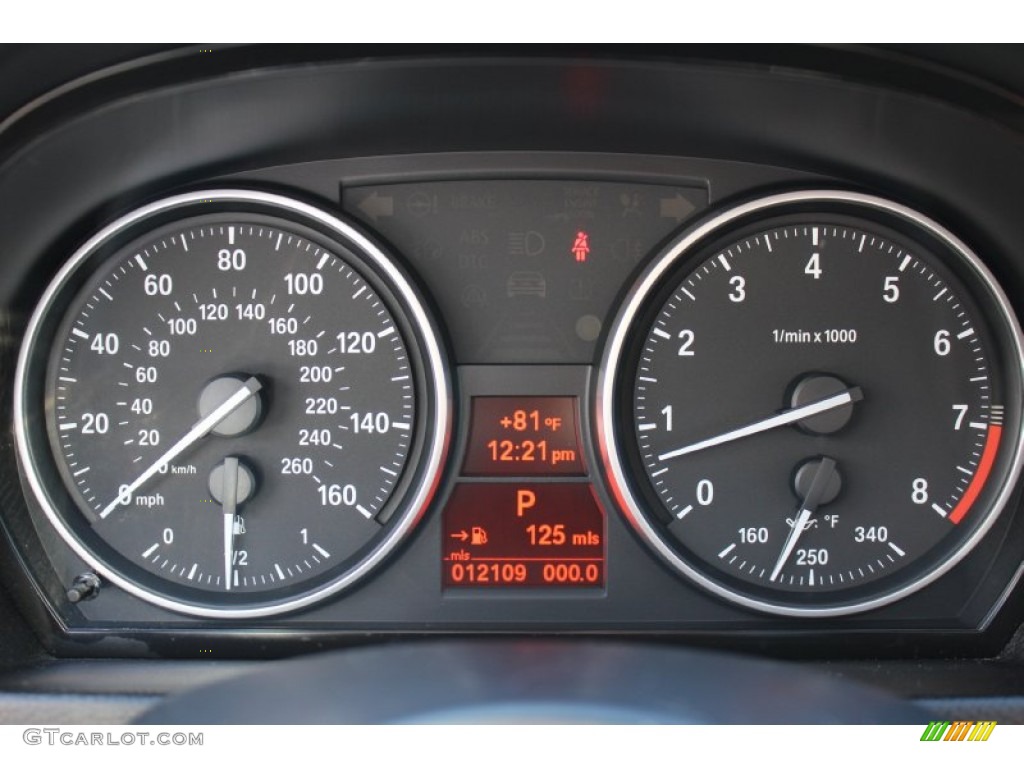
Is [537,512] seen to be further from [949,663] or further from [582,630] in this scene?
[949,663]

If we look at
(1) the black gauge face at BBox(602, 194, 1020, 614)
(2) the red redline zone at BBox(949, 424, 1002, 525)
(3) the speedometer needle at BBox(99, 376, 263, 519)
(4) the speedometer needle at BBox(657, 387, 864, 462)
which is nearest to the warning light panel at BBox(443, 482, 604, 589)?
(1) the black gauge face at BBox(602, 194, 1020, 614)

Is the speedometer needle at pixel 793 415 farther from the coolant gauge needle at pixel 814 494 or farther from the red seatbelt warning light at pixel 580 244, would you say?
the red seatbelt warning light at pixel 580 244

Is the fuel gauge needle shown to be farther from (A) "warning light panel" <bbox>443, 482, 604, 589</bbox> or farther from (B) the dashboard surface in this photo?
(A) "warning light panel" <bbox>443, 482, 604, 589</bbox>

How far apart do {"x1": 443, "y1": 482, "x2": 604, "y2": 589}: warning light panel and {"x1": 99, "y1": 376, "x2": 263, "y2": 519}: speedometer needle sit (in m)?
0.62

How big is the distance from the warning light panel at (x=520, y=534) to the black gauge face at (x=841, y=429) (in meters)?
0.16

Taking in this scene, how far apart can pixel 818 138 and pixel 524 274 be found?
84cm

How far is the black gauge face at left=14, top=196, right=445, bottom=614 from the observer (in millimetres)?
3008

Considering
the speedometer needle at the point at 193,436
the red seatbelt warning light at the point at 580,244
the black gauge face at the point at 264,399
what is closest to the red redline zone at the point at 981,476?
the red seatbelt warning light at the point at 580,244

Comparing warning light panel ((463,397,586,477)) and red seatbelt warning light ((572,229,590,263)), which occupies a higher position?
red seatbelt warning light ((572,229,590,263))
